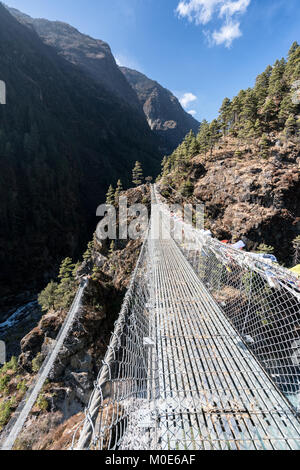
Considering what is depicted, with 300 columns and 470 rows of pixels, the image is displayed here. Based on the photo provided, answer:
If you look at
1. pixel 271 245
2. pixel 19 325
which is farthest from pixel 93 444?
pixel 19 325

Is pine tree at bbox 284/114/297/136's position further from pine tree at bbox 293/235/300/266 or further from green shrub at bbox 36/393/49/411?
green shrub at bbox 36/393/49/411

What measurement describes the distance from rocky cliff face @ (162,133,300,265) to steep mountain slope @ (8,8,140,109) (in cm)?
8737

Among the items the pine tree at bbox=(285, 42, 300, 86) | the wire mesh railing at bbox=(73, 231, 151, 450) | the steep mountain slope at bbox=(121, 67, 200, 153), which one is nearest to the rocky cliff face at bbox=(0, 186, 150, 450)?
the wire mesh railing at bbox=(73, 231, 151, 450)

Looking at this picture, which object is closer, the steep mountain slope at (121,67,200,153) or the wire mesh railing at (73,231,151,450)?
the wire mesh railing at (73,231,151,450)

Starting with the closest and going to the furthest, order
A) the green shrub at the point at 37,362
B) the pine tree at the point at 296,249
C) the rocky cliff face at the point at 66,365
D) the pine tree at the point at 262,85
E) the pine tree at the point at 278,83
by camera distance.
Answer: the rocky cliff face at the point at 66,365, the green shrub at the point at 37,362, the pine tree at the point at 296,249, the pine tree at the point at 278,83, the pine tree at the point at 262,85

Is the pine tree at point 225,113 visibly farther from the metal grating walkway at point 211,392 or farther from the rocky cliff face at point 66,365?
the metal grating walkway at point 211,392

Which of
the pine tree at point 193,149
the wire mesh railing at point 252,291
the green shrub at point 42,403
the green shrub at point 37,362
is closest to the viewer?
the wire mesh railing at point 252,291

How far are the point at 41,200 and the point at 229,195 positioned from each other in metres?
29.5

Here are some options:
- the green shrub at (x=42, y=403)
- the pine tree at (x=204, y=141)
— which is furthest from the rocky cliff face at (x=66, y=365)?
the pine tree at (x=204, y=141)

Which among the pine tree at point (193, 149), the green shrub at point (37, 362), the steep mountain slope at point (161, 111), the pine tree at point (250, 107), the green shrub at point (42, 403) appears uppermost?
the steep mountain slope at point (161, 111)

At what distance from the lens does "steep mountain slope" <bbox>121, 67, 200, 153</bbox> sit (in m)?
91.1

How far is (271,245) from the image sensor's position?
40.6 feet

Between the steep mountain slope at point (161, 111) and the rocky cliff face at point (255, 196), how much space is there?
6839cm

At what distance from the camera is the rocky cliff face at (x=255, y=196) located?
40.7 ft
